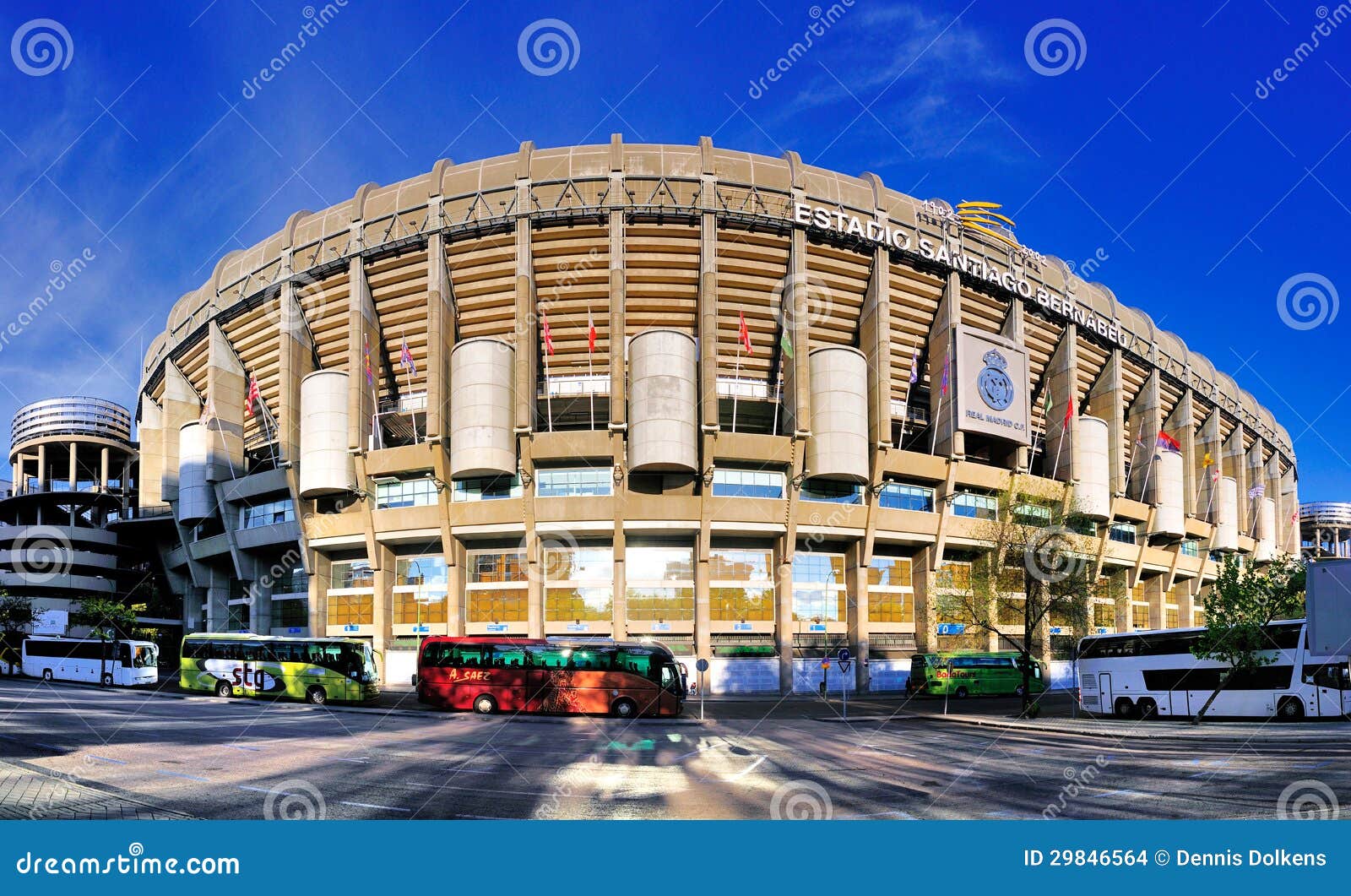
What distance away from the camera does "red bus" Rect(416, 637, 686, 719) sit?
37.4 metres

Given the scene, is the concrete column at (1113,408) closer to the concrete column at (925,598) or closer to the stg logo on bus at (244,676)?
the concrete column at (925,598)

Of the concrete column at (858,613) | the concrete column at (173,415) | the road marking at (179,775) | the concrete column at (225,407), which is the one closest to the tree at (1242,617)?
the concrete column at (858,613)

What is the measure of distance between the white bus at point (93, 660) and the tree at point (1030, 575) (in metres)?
43.5

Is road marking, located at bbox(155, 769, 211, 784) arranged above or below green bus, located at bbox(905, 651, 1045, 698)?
above

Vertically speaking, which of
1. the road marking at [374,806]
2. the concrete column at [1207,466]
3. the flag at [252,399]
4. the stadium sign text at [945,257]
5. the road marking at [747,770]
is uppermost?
the stadium sign text at [945,257]

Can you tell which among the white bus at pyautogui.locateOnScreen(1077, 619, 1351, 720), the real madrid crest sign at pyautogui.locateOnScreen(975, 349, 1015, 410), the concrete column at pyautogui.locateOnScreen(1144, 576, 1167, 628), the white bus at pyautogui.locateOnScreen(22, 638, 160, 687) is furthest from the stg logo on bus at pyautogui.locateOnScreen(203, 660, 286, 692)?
the concrete column at pyautogui.locateOnScreen(1144, 576, 1167, 628)

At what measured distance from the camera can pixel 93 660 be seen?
50.5m

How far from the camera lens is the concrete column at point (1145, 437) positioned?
71.0 metres

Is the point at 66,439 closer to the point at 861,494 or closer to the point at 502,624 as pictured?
the point at 502,624

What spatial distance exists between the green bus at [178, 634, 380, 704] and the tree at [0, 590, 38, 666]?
2246 cm

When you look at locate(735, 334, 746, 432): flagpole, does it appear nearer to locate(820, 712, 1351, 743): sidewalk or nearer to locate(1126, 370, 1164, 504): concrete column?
locate(820, 712, 1351, 743): sidewalk

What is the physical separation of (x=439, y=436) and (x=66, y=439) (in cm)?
7009

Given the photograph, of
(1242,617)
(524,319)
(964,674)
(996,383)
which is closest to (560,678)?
(524,319)

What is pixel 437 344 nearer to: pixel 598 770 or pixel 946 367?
pixel 946 367
